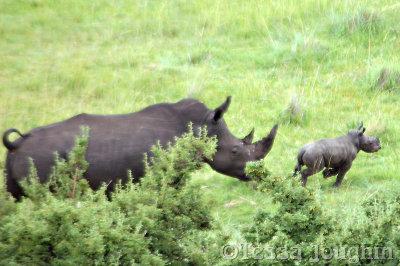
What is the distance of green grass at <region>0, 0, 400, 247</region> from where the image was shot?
34.1 feet

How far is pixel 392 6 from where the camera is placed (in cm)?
1377

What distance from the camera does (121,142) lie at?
757cm

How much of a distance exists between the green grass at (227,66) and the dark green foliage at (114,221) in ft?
9.48

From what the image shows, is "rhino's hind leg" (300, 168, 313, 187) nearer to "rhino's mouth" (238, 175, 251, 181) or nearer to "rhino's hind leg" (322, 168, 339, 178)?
"rhino's hind leg" (322, 168, 339, 178)

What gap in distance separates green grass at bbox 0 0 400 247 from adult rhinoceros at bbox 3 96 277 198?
0.69 metres

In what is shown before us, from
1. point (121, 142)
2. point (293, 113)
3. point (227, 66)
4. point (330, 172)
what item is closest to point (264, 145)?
point (330, 172)

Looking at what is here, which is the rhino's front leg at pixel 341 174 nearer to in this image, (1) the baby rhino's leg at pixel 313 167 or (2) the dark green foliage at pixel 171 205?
(1) the baby rhino's leg at pixel 313 167

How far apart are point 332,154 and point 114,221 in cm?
401

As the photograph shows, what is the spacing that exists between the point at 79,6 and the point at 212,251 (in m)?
10.4

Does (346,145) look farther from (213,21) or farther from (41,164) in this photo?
(213,21)

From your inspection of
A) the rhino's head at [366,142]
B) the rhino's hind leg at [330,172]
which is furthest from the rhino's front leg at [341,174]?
the rhino's head at [366,142]

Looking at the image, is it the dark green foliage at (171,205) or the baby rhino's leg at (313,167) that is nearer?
the dark green foliage at (171,205)

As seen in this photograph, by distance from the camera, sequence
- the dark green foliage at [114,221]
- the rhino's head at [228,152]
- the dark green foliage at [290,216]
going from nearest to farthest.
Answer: the dark green foliage at [114,221]
the dark green foliage at [290,216]
the rhino's head at [228,152]

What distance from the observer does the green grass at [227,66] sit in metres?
10.4
